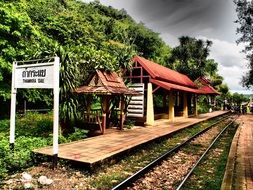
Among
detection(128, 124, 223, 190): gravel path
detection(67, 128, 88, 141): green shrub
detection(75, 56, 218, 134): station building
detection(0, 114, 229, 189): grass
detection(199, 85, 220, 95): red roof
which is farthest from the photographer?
detection(199, 85, 220, 95): red roof

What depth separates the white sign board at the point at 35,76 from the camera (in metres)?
7.89

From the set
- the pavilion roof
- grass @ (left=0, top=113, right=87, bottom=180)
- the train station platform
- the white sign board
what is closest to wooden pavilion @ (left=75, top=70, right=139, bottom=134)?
the pavilion roof

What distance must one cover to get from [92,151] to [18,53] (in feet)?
30.2

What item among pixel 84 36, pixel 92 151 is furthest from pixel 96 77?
pixel 84 36

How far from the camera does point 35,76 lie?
831 centimetres

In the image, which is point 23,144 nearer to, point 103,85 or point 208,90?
point 103,85

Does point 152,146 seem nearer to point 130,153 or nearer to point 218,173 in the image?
point 130,153

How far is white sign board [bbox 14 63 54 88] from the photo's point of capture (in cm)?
789

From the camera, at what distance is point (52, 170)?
24.9ft

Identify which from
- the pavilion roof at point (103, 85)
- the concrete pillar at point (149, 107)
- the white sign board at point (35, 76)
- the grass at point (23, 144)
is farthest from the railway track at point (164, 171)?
the concrete pillar at point (149, 107)

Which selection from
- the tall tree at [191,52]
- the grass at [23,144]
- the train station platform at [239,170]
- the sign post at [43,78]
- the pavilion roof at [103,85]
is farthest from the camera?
the tall tree at [191,52]

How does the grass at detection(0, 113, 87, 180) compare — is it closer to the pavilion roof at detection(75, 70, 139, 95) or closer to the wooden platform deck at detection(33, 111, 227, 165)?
the wooden platform deck at detection(33, 111, 227, 165)

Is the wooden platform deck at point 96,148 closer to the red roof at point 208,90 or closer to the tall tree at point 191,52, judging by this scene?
the red roof at point 208,90

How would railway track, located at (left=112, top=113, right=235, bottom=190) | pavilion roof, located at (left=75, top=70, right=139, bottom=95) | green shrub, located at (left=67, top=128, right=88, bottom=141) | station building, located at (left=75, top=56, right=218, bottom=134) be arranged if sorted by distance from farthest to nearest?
station building, located at (left=75, top=56, right=218, bottom=134)
pavilion roof, located at (left=75, top=70, right=139, bottom=95)
green shrub, located at (left=67, top=128, right=88, bottom=141)
railway track, located at (left=112, top=113, right=235, bottom=190)
